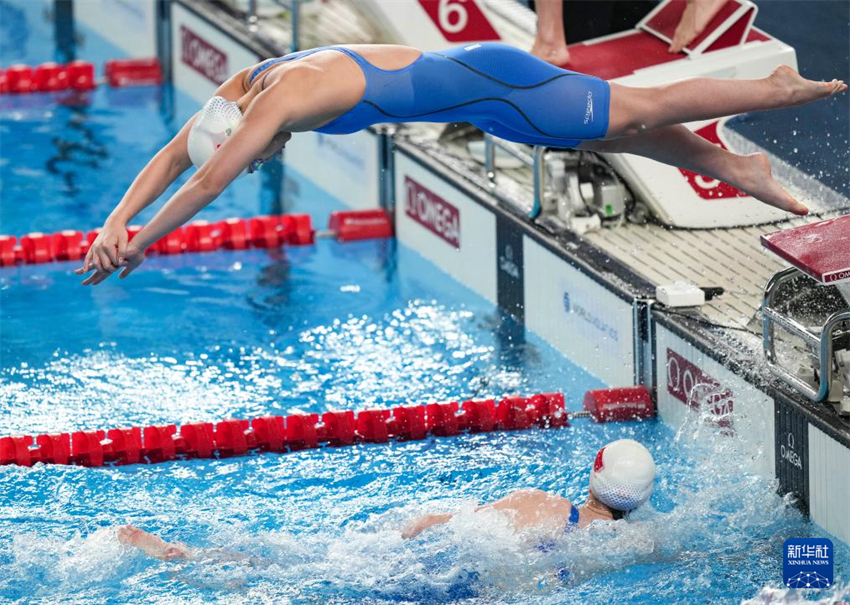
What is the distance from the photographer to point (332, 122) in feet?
14.8

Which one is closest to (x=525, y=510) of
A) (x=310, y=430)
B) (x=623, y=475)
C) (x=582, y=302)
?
(x=623, y=475)

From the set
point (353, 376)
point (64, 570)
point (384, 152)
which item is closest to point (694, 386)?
point (353, 376)

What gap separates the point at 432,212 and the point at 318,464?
2.43 metres

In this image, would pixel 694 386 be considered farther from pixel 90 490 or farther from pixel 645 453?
pixel 90 490

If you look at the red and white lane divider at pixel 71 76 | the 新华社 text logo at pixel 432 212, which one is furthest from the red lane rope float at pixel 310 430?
the red and white lane divider at pixel 71 76

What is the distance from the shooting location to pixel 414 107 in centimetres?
455

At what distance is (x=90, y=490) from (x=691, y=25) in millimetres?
3136

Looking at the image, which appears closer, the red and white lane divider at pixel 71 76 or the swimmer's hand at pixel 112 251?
the swimmer's hand at pixel 112 251

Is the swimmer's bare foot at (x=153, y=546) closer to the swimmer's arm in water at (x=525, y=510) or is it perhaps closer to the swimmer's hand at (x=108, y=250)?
the swimmer's arm in water at (x=525, y=510)

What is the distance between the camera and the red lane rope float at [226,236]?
762 cm

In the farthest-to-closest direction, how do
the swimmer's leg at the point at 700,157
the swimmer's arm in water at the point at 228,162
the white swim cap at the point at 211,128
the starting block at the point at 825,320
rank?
the swimmer's leg at the point at 700,157, the starting block at the point at 825,320, the white swim cap at the point at 211,128, the swimmer's arm in water at the point at 228,162

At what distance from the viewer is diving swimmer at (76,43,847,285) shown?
167 inches

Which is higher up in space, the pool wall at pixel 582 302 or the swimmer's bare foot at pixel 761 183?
the swimmer's bare foot at pixel 761 183

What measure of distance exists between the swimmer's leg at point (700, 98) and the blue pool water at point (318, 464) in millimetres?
1216
